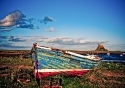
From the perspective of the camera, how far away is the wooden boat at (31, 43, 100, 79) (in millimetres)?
9032

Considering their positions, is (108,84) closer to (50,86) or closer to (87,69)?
(87,69)

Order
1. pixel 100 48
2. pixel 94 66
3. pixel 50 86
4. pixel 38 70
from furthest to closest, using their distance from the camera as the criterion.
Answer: pixel 100 48 < pixel 94 66 < pixel 38 70 < pixel 50 86

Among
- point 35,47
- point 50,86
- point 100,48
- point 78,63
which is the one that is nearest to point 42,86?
point 50,86

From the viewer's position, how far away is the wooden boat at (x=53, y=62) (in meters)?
9.03

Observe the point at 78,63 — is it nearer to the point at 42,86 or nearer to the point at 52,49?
the point at 52,49

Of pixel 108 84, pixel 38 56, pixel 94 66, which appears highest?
pixel 38 56

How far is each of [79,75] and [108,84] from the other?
2189 millimetres

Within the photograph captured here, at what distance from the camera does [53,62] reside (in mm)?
9172

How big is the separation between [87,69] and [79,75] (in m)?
0.70

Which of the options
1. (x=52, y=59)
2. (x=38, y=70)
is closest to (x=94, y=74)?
(x=52, y=59)

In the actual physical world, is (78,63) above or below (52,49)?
below

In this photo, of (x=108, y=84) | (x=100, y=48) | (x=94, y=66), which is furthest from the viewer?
(x=100, y=48)

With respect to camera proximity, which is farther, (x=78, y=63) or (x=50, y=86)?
(x=78, y=63)

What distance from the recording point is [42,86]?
702 cm
